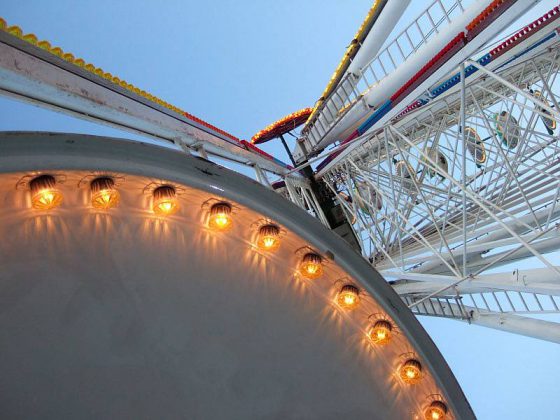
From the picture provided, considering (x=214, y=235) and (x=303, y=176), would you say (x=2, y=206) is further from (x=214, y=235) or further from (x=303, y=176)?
(x=303, y=176)

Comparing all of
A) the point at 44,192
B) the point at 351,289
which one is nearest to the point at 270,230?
the point at 351,289

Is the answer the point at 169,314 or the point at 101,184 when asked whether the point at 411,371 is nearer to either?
the point at 169,314

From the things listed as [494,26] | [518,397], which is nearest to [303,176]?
[494,26]

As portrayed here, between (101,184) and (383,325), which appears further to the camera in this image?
(383,325)

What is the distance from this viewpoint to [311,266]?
561cm

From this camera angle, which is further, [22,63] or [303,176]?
[303,176]

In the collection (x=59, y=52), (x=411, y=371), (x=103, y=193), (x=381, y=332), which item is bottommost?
(x=411, y=371)

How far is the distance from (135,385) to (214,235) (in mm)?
1631

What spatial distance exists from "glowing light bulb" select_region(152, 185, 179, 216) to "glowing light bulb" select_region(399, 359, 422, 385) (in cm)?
296

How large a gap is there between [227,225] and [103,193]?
Result: 1.25 meters

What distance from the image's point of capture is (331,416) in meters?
5.86

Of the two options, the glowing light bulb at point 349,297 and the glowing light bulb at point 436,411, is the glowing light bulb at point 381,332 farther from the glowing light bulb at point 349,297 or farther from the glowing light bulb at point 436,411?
the glowing light bulb at point 436,411

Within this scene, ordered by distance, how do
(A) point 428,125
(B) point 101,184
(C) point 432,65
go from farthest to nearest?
1. (A) point 428,125
2. (C) point 432,65
3. (B) point 101,184

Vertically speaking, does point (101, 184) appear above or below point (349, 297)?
above
